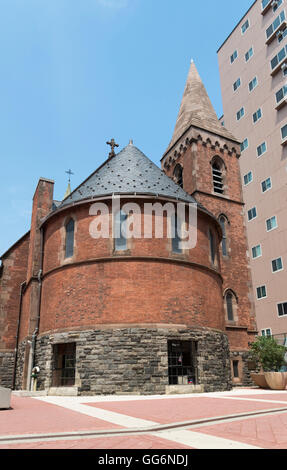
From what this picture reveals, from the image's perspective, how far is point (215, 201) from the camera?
28.8m

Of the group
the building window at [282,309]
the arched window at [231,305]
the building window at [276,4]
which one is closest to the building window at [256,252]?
the building window at [282,309]

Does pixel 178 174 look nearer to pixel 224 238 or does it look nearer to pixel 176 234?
pixel 224 238

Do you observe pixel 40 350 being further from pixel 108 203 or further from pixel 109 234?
pixel 108 203

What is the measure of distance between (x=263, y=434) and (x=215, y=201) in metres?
24.0

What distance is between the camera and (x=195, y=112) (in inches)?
1305

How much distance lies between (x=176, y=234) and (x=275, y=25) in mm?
34241

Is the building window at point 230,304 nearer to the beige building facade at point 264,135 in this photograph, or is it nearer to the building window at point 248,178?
the beige building facade at point 264,135

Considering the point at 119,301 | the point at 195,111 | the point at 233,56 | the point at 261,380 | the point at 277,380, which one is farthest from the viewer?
the point at 233,56

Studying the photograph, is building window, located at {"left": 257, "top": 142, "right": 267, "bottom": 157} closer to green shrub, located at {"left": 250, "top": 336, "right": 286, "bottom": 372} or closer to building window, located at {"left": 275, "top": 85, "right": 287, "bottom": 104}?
building window, located at {"left": 275, "top": 85, "right": 287, "bottom": 104}

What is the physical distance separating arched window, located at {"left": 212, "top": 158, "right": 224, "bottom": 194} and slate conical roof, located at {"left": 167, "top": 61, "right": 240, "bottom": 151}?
258 centimetres

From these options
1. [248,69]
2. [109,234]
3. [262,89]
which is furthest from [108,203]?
[248,69]

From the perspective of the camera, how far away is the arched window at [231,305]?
25.7 meters

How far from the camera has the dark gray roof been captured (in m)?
19.2

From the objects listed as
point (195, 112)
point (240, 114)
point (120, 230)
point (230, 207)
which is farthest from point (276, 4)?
point (120, 230)
